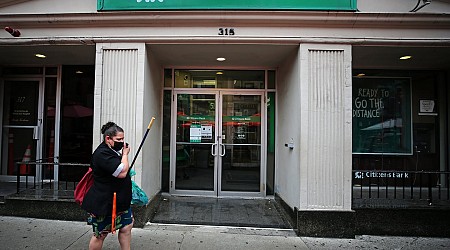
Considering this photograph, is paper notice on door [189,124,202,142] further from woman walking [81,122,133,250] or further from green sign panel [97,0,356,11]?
woman walking [81,122,133,250]

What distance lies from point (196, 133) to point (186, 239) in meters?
2.79

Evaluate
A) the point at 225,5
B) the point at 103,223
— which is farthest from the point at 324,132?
the point at 103,223

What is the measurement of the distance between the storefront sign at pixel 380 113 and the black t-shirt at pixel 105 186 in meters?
5.62

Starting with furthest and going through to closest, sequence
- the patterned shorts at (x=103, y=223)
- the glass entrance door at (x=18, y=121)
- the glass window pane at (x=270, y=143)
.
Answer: the glass entrance door at (x=18, y=121) → the glass window pane at (x=270, y=143) → the patterned shorts at (x=103, y=223)

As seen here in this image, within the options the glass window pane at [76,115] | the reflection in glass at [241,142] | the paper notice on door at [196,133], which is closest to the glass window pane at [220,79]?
the reflection in glass at [241,142]

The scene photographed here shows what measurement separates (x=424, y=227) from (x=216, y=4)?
17.4 feet

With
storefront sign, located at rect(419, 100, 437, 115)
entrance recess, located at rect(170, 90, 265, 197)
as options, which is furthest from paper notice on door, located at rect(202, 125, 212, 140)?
storefront sign, located at rect(419, 100, 437, 115)

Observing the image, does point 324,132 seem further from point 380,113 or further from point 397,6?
point 380,113

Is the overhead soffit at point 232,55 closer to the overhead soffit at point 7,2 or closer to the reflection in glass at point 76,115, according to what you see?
the reflection in glass at point 76,115

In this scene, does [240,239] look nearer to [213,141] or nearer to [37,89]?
[213,141]

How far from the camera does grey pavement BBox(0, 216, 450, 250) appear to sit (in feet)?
13.8

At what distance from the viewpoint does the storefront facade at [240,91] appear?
4.80 m

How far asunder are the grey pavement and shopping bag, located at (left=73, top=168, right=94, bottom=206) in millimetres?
1311

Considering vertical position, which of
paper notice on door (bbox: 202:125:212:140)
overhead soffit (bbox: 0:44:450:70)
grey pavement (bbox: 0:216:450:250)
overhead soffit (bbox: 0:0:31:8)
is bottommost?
grey pavement (bbox: 0:216:450:250)
